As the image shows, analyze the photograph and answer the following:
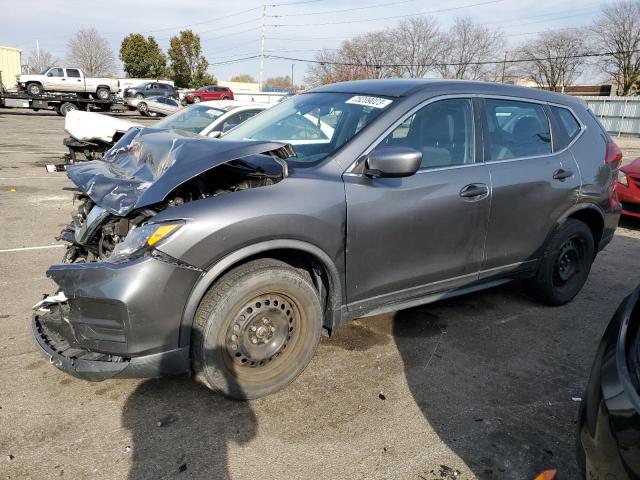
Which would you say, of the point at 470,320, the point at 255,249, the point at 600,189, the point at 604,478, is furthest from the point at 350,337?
the point at 600,189

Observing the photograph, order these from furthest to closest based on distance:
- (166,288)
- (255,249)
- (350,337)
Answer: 1. (350,337)
2. (255,249)
3. (166,288)

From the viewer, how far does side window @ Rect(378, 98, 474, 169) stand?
3379mm

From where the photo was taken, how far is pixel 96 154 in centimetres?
875

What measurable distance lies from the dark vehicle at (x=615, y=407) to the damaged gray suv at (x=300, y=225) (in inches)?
57.0

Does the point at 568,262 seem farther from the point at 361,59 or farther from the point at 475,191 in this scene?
the point at 361,59

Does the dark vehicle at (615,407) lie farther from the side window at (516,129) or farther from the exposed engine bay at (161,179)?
the side window at (516,129)

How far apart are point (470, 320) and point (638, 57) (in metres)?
59.4

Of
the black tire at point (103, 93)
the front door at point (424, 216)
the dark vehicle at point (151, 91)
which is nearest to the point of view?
the front door at point (424, 216)

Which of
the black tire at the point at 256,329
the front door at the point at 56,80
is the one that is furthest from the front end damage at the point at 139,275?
the front door at the point at 56,80

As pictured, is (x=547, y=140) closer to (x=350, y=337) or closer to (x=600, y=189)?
(x=600, y=189)

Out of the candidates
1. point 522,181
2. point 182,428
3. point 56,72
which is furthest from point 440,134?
point 56,72

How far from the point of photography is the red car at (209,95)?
41.1 m

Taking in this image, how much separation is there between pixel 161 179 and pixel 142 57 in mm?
62209

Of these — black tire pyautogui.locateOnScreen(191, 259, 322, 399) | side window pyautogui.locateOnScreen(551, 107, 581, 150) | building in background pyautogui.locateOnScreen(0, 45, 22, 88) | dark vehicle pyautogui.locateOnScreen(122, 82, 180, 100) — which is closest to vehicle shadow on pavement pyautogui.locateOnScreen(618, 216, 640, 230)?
side window pyautogui.locateOnScreen(551, 107, 581, 150)
